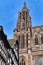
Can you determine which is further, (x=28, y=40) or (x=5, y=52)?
(x=28, y=40)

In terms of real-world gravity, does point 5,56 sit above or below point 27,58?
above

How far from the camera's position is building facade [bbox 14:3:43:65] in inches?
1719

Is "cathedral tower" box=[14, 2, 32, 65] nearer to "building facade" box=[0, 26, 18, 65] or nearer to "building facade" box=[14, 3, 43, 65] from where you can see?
"building facade" box=[14, 3, 43, 65]

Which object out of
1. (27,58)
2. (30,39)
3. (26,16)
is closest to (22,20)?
(26,16)

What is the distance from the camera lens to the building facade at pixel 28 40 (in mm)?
43656

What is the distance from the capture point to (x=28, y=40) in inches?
1781

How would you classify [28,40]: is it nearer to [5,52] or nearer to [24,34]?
[24,34]

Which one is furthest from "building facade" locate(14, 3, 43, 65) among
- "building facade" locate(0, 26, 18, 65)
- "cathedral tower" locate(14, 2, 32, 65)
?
"building facade" locate(0, 26, 18, 65)

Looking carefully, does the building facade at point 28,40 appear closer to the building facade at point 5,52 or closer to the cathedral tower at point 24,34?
the cathedral tower at point 24,34

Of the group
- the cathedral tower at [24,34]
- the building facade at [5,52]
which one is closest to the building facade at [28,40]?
the cathedral tower at [24,34]

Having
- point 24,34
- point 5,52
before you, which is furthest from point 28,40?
point 5,52

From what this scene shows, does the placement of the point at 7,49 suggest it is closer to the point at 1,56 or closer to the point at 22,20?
the point at 1,56

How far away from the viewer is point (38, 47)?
1737 inches

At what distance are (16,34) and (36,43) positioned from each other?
372cm
